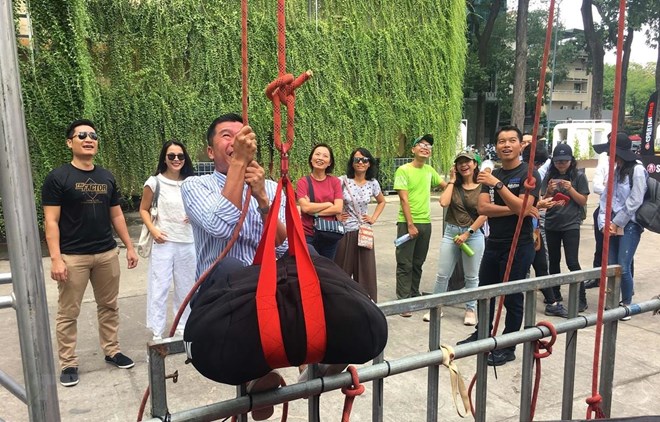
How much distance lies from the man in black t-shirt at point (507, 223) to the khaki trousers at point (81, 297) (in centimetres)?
257

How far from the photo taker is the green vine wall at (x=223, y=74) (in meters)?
7.06

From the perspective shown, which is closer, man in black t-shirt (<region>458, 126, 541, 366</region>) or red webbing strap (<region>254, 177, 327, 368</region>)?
red webbing strap (<region>254, 177, 327, 368</region>)

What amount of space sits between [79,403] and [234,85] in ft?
24.2

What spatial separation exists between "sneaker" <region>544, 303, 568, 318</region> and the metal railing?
2771mm

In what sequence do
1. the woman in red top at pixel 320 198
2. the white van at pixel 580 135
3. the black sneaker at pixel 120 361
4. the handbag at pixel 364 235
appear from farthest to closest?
the white van at pixel 580 135
the handbag at pixel 364 235
the woman in red top at pixel 320 198
the black sneaker at pixel 120 361

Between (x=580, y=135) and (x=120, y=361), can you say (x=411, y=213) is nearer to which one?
(x=120, y=361)

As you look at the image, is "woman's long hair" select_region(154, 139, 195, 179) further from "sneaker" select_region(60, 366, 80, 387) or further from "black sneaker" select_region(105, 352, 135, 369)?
"sneaker" select_region(60, 366, 80, 387)

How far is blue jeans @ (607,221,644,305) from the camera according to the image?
4785mm

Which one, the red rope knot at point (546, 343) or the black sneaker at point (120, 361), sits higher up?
the red rope knot at point (546, 343)

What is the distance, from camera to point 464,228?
464cm

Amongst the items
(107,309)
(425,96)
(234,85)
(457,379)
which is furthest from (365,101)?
(457,379)

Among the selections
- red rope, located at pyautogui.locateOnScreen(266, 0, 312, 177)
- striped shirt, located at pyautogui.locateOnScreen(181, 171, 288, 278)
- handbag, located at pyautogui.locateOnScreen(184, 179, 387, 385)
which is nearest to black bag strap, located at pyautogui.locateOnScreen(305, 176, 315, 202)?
striped shirt, located at pyautogui.locateOnScreen(181, 171, 288, 278)

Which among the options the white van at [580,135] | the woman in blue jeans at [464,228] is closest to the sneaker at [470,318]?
the woman in blue jeans at [464,228]

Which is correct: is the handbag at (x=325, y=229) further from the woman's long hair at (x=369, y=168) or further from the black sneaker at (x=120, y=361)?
the black sneaker at (x=120, y=361)
